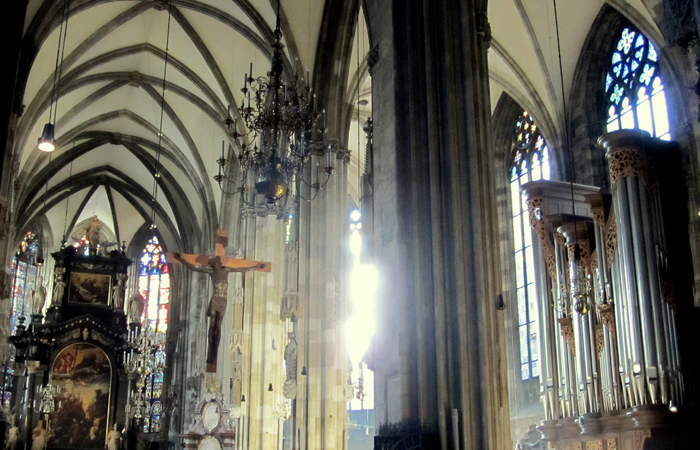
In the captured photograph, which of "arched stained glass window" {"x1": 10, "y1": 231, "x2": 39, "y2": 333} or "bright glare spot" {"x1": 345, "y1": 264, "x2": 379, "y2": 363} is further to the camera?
"arched stained glass window" {"x1": 10, "y1": 231, "x2": 39, "y2": 333}

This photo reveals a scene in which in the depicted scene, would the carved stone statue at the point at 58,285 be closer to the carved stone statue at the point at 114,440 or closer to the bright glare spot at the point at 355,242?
the carved stone statue at the point at 114,440

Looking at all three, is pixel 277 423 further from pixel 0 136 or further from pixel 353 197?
pixel 0 136

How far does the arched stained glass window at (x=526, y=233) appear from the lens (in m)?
17.1

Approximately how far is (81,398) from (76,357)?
4.52 ft

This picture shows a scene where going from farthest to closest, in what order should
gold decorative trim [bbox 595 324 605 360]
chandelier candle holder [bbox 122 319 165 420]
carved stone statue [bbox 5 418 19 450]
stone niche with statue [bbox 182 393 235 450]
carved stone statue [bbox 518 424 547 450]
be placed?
carved stone statue [bbox 5 418 19 450]
chandelier candle holder [bbox 122 319 165 420]
stone niche with statue [bbox 182 393 235 450]
carved stone statue [bbox 518 424 547 450]
gold decorative trim [bbox 595 324 605 360]

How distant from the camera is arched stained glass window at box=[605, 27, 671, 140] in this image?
14.4 meters

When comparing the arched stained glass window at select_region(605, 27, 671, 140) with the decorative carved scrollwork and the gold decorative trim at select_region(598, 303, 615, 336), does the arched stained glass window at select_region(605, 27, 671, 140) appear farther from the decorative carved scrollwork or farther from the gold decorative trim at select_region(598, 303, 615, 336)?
the gold decorative trim at select_region(598, 303, 615, 336)

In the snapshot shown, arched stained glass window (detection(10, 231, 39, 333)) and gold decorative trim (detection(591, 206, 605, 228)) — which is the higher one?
arched stained glass window (detection(10, 231, 39, 333))

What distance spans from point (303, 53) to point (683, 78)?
24.0ft

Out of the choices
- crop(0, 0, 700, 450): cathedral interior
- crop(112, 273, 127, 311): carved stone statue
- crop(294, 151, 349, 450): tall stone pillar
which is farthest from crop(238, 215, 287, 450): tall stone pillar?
crop(112, 273, 127, 311): carved stone statue

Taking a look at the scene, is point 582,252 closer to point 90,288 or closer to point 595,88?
point 595,88

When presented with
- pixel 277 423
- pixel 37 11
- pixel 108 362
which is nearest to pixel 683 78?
pixel 277 423

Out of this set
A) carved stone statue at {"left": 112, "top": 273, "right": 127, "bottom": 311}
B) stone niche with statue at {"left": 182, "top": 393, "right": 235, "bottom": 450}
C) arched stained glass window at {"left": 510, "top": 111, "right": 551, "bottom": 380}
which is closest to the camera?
arched stained glass window at {"left": 510, "top": 111, "right": 551, "bottom": 380}

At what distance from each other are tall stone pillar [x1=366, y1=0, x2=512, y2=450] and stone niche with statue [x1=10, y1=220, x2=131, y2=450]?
19.3 metres
